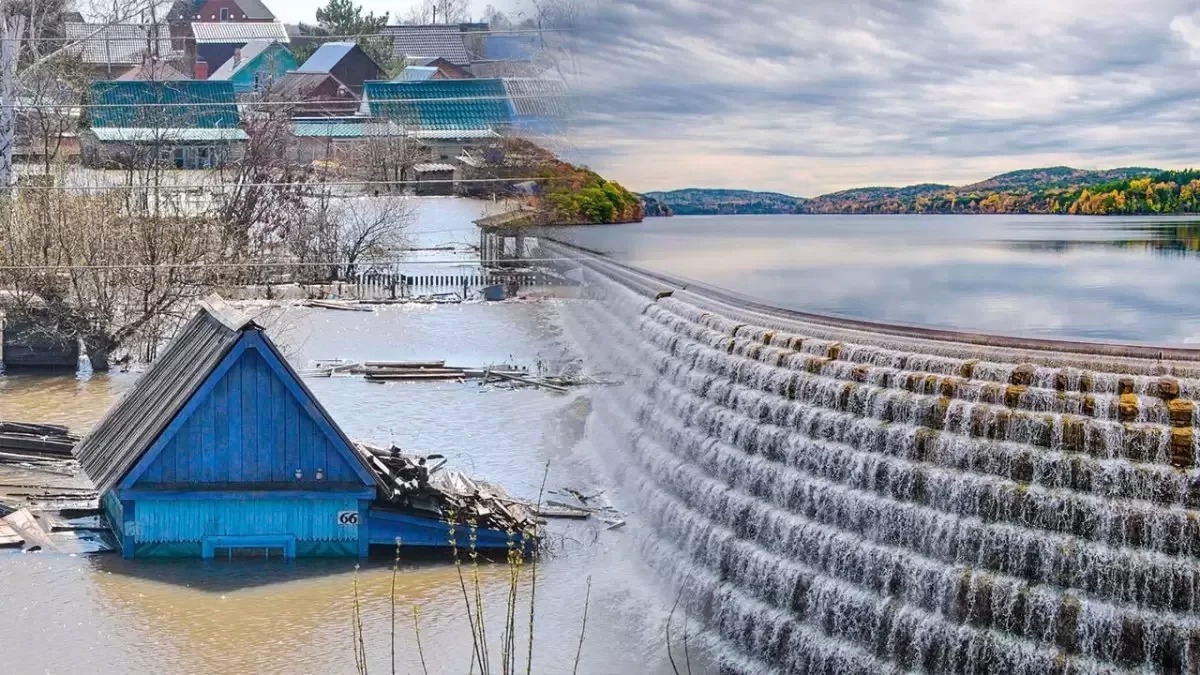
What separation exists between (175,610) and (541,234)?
Result: 17006 millimetres

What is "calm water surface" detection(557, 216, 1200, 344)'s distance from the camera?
13469 millimetres

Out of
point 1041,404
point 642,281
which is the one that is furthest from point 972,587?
point 642,281

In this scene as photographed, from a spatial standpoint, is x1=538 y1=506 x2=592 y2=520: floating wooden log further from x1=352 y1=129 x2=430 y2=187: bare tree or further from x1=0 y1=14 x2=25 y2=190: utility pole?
x1=352 y1=129 x2=430 y2=187: bare tree

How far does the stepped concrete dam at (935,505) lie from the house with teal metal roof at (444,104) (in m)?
17.0

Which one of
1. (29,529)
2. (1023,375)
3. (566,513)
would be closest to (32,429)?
(29,529)

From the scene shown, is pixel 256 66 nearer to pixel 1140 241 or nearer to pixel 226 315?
pixel 1140 241

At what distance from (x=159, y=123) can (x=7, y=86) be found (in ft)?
13.4

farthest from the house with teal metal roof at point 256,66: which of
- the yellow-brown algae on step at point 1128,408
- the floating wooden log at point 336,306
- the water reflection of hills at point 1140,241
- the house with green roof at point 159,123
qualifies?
the yellow-brown algae on step at point 1128,408

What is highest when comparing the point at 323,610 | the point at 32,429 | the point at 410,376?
the point at 32,429

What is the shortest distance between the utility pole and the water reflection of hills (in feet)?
61.9

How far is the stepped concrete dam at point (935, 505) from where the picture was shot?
7.84m

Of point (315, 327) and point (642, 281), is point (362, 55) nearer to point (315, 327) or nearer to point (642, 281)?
point (315, 327)

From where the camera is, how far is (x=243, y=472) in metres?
12.8

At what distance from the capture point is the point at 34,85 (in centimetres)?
3020
